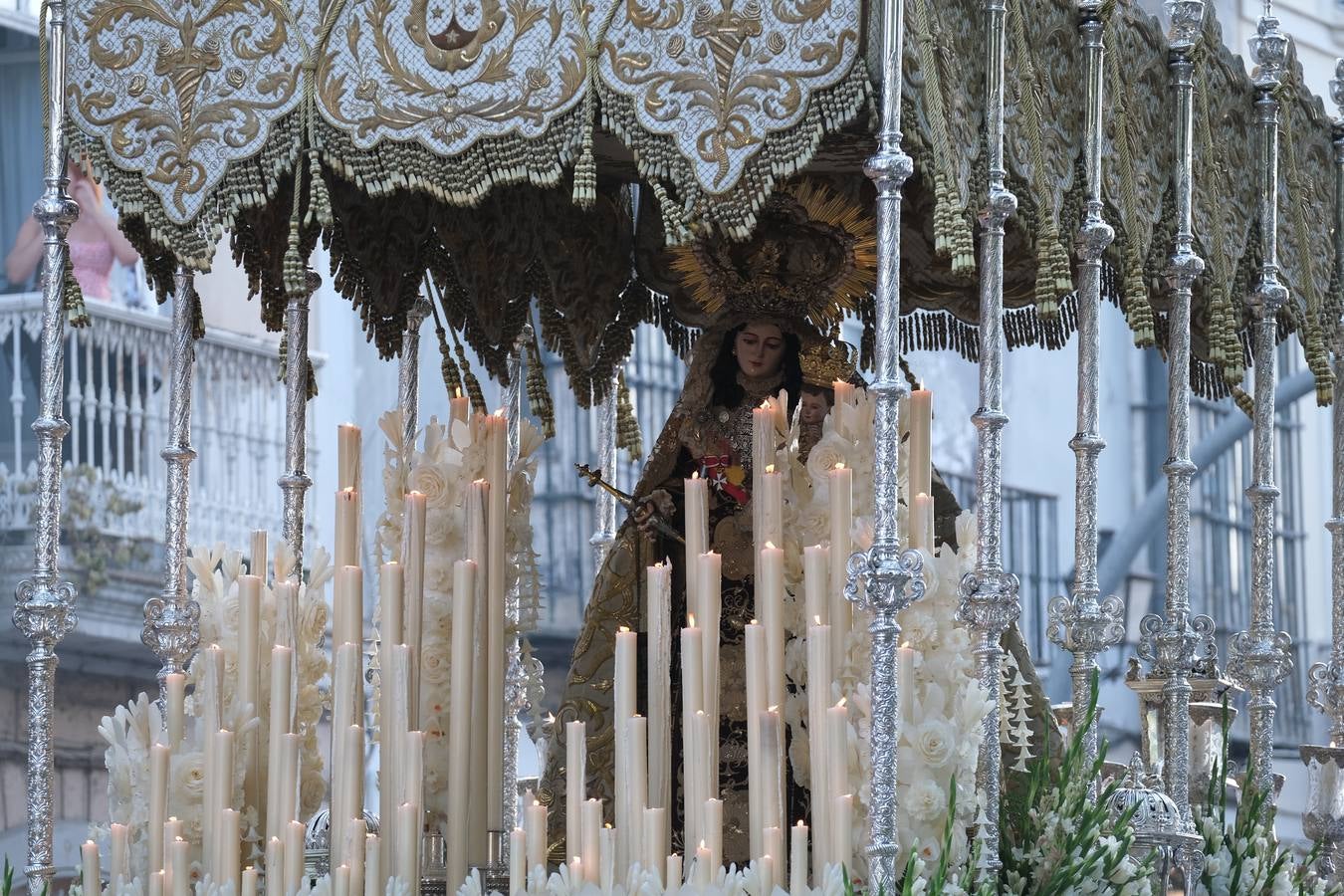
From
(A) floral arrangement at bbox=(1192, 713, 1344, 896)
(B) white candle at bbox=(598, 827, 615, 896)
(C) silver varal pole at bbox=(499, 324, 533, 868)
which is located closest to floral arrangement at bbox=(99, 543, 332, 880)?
(C) silver varal pole at bbox=(499, 324, 533, 868)

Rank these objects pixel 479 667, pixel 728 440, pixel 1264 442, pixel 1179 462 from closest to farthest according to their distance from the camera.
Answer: pixel 479 667, pixel 1179 462, pixel 728 440, pixel 1264 442

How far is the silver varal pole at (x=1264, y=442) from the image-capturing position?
704 centimetres

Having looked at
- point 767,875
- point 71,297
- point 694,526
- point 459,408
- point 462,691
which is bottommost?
point 767,875

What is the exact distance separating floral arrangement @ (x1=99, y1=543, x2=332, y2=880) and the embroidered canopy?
0.83 meters

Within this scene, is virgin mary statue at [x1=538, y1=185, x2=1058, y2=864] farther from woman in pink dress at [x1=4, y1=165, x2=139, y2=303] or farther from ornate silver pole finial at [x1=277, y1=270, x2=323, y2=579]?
woman in pink dress at [x1=4, y1=165, x2=139, y2=303]

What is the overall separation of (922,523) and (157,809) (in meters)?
1.91

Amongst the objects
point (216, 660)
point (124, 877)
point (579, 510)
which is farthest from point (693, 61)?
point (579, 510)

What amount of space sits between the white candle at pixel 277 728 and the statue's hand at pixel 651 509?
43.7 inches

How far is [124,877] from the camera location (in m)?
5.85

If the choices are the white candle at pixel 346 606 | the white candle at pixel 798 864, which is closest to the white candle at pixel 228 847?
the white candle at pixel 346 606

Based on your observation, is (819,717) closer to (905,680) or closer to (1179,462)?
(905,680)

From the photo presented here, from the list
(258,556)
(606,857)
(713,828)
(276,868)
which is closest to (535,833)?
(606,857)

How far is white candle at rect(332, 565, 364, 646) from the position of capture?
5.84 metres

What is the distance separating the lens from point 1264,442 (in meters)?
7.25
